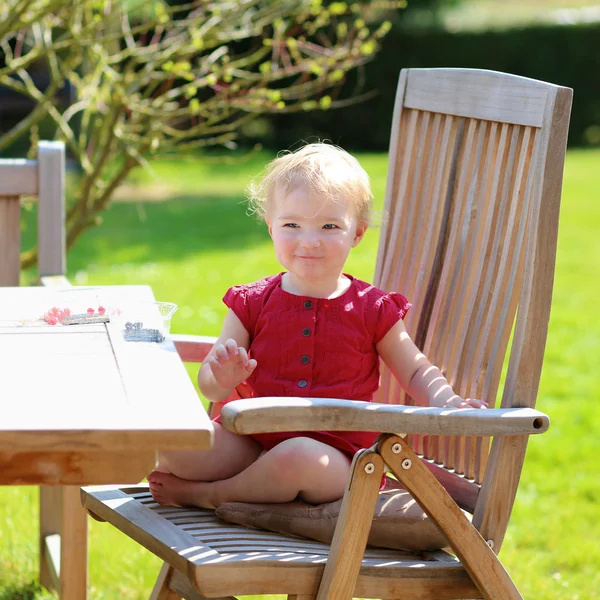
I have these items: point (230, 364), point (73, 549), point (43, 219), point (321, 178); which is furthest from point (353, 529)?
point (43, 219)

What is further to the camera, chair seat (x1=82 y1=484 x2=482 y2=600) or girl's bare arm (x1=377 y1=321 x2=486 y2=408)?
girl's bare arm (x1=377 y1=321 x2=486 y2=408)

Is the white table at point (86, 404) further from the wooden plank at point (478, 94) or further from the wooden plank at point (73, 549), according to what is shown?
the wooden plank at point (478, 94)

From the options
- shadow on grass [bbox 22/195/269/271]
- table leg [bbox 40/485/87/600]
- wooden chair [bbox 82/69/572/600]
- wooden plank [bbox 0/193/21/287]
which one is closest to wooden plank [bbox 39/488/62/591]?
table leg [bbox 40/485/87/600]

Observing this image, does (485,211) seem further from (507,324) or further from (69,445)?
(69,445)

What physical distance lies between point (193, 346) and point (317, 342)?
0.43m

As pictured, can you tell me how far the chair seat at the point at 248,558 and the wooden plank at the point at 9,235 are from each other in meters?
1.08

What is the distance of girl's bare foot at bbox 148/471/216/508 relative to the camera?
2.21 m

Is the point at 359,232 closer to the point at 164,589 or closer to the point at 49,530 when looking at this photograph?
the point at 164,589

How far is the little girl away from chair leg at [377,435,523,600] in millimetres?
236

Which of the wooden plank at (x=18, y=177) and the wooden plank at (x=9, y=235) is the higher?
the wooden plank at (x=18, y=177)

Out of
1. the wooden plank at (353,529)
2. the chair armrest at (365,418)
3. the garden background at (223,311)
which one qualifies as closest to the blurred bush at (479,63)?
the garden background at (223,311)

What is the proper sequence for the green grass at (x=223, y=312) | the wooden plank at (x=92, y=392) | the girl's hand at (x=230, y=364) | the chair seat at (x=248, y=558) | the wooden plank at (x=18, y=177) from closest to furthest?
the wooden plank at (x=92, y=392) < the chair seat at (x=248, y=558) < the girl's hand at (x=230, y=364) < the wooden plank at (x=18, y=177) < the green grass at (x=223, y=312)

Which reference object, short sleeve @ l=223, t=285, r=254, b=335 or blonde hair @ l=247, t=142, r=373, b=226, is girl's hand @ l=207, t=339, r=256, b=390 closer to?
short sleeve @ l=223, t=285, r=254, b=335

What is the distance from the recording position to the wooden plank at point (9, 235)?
10.2 feet
